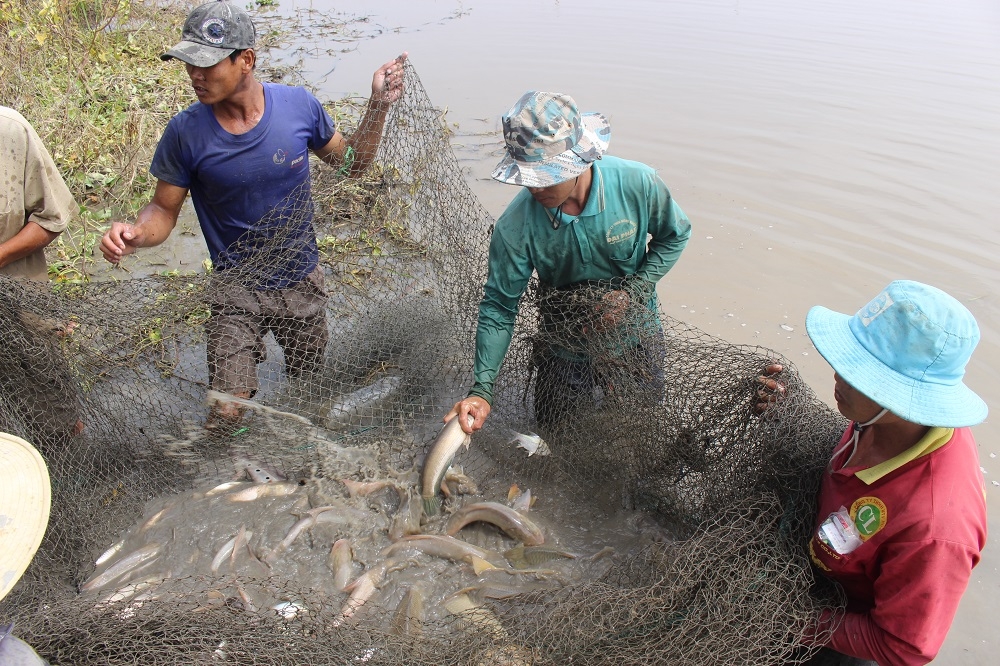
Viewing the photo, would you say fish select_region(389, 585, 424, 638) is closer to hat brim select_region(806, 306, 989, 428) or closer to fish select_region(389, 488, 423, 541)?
fish select_region(389, 488, 423, 541)

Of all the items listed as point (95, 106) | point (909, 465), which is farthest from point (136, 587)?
point (95, 106)

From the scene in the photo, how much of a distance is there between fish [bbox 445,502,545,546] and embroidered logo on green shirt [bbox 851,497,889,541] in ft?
5.56

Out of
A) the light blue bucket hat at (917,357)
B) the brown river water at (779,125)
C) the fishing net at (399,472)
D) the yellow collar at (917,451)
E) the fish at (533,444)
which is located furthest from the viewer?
the brown river water at (779,125)

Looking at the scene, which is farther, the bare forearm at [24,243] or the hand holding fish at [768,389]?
the bare forearm at [24,243]

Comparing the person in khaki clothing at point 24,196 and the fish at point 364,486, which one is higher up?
the person in khaki clothing at point 24,196

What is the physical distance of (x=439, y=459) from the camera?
11.4ft

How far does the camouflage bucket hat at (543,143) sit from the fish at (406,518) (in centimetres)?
188

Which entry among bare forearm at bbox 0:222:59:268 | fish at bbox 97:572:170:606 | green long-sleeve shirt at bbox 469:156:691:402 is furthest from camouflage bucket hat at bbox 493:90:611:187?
fish at bbox 97:572:170:606

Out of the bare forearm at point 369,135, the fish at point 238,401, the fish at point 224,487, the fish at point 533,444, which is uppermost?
the bare forearm at point 369,135

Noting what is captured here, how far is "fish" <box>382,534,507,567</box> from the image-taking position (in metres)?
3.47

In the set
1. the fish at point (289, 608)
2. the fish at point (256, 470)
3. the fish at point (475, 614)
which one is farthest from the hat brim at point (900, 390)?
the fish at point (256, 470)

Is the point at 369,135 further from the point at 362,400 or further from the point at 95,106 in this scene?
the point at 95,106

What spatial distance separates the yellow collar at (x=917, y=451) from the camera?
6.74 feet

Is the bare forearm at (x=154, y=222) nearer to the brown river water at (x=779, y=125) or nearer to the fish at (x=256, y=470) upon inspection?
the fish at (x=256, y=470)
